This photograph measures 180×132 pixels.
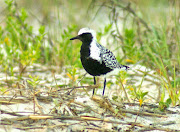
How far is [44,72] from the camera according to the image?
4238 millimetres

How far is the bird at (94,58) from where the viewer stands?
2.66 metres

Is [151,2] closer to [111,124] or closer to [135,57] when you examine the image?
[135,57]

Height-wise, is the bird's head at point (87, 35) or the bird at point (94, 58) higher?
the bird's head at point (87, 35)

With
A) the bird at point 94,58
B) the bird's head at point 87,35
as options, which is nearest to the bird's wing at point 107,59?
the bird at point 94,58

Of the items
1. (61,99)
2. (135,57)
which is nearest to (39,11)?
(135,57)

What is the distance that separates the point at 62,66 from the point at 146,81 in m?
1.34

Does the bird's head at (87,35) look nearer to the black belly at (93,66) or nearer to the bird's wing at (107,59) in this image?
the bird's wing at (107,59)

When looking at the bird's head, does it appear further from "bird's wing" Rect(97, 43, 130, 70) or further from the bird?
"bird's wing" Rect(97, 43, 130, 70)

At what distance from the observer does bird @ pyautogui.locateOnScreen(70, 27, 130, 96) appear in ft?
8.71

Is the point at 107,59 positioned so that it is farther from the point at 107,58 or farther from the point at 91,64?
the point at 91,64

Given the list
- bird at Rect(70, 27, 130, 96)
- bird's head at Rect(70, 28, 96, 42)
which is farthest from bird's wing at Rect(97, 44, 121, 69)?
bird's head at Rect(70, 28, 96, 42)

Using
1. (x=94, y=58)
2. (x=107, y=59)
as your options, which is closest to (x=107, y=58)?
(x=107, y=59)

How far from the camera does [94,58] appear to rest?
8.68 feet

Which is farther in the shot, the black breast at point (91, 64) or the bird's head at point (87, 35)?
the bird's head at point (87, 35)
